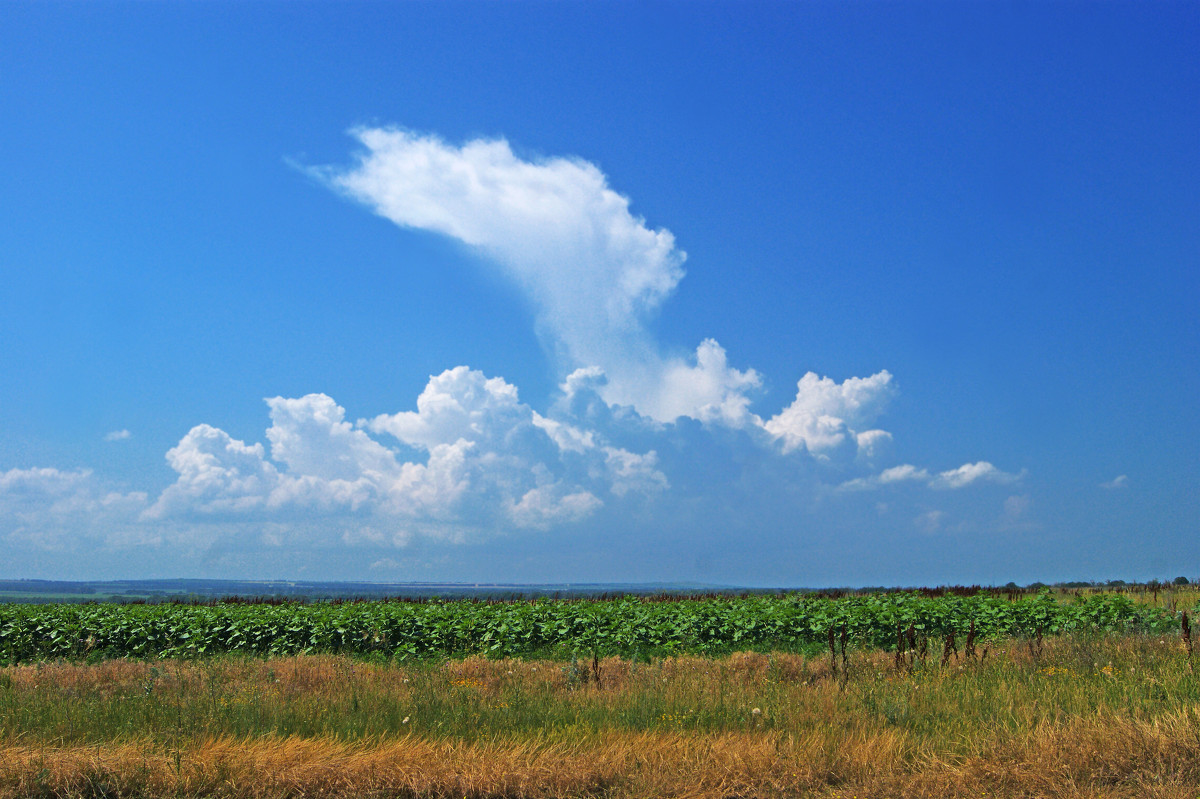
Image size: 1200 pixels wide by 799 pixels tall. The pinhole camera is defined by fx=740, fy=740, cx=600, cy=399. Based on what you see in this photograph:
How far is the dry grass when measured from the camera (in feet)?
21.2

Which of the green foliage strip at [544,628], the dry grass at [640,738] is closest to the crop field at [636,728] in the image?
the dry grass at [640,738]

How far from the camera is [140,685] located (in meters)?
12.2

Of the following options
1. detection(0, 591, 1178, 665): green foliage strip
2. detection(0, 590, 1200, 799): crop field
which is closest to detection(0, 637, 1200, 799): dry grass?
detection(0, 590, 1200, 799): crop field

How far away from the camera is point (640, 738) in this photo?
23.7ft

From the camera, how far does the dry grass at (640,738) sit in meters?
6.46

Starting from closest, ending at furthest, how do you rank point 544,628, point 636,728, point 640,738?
1. point 640,738
2. point 636,728
3. point 544,628

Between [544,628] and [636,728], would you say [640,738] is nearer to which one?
[636,728]

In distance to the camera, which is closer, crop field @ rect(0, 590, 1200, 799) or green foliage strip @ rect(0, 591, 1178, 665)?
crop field @ rect(0, 590, 1200, 799)

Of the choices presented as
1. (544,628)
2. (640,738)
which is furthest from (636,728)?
(544,628)

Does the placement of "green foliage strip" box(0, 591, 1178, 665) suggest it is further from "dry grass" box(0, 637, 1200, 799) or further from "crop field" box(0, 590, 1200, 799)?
"dry grass" box(0, 637, 1200, 799)

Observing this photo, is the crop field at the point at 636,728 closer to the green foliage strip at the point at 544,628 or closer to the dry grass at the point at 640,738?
the dry grass at the point at 640,738

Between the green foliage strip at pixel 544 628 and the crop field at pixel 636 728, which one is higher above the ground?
the crop field at pixel 636 728

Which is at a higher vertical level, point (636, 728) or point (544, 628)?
point (636, 728)

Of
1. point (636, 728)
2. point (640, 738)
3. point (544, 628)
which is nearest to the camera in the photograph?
point (640, 738)
